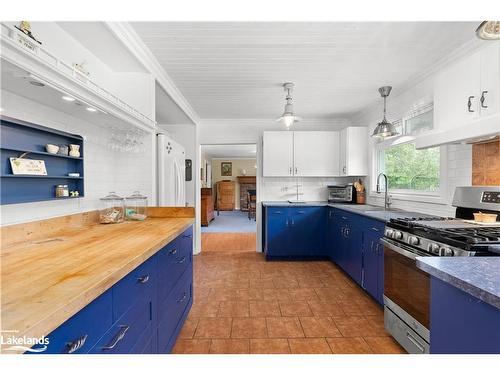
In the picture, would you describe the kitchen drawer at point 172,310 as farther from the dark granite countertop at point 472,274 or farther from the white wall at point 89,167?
the dark granite countertop at point 472,274

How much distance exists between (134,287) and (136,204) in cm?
134

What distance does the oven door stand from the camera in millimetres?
1615

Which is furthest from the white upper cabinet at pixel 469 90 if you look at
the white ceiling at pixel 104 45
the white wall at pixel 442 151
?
the white ceiling at pixel 104 45

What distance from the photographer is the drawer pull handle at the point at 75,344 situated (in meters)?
0.74

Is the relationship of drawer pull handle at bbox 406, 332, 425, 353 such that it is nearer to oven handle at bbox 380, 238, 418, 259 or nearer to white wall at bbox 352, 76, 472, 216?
oven handle at bbox 380, 238, 418, 259

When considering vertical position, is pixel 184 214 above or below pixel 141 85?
below

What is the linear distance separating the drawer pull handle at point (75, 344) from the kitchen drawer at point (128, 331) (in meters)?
0.08

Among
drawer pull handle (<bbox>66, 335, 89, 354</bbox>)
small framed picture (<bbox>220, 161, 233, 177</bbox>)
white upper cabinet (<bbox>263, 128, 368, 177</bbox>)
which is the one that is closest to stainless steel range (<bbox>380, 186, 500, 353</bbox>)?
drawer pull handle (<bbox>66, 335, 89, 354</bbox>)

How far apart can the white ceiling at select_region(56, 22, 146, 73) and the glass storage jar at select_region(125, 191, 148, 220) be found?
43.6 inches

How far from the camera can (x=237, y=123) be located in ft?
15.1

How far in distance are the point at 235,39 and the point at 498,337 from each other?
86.5 inches

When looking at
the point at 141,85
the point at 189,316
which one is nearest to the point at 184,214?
the point at 189,316

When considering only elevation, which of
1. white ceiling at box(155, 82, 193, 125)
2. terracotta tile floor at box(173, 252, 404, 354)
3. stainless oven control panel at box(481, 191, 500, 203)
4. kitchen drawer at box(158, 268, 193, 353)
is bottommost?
terracotta tile floor at box(173, 252, 404, 354)
